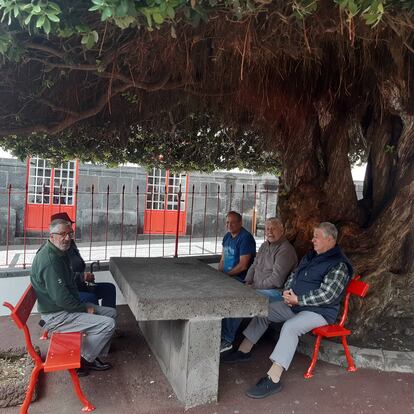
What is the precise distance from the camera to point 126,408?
3070mm

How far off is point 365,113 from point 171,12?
12.5ft

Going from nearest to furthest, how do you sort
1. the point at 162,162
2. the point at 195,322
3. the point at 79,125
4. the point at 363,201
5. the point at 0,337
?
the point at 195,322
the point at 0,337
the point at 363,201
the point at 79,125
the point at 162,162

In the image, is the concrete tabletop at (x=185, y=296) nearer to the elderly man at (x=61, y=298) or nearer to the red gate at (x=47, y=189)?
the elderly man at (x=61, y=298)

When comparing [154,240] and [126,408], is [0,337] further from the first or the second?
[154,240]

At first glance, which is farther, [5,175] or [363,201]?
[5,175]

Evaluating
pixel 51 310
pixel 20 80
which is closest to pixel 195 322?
pixel 51 310

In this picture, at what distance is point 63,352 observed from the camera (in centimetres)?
298

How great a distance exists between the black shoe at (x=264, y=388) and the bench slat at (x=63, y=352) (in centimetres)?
139

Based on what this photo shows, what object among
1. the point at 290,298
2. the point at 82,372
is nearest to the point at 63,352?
the point at 82,372

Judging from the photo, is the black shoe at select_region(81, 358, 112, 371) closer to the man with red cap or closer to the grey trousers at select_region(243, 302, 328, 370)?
the man with red cap

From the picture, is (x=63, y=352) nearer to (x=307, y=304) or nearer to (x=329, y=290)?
(x=307, y=304)

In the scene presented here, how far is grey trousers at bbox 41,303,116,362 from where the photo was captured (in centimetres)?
334

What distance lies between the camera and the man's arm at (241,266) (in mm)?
4805

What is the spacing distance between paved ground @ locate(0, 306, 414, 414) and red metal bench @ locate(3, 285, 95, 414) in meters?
0.20
